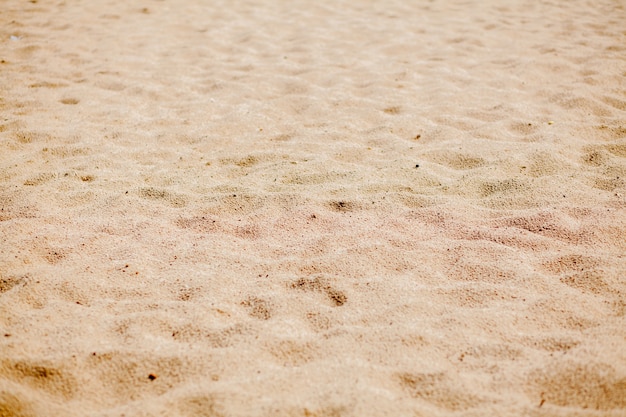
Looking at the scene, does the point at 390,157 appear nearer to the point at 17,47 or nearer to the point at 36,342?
the point at 36,342

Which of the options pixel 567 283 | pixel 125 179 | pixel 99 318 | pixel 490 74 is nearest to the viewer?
pixel 99 318

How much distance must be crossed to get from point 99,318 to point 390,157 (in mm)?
1750

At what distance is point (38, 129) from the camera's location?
124 inches

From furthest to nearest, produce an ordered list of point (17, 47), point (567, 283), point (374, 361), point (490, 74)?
point (17, 47), point (490, 74), point (567, 283), point (374, 361)

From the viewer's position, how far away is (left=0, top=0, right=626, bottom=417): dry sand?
153cm

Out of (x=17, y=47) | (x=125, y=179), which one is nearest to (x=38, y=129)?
(x=125, y=179)

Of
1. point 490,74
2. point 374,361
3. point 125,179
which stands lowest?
point 374,361

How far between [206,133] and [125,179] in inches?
26.0

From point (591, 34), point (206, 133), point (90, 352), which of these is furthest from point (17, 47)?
point (591, 34)

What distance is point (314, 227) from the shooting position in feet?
7.68

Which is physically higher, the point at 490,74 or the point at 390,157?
the point at 490,74

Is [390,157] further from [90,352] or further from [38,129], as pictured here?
[38,129]

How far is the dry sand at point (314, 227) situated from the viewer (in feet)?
5.03

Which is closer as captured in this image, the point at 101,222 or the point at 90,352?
the point at 90,352
